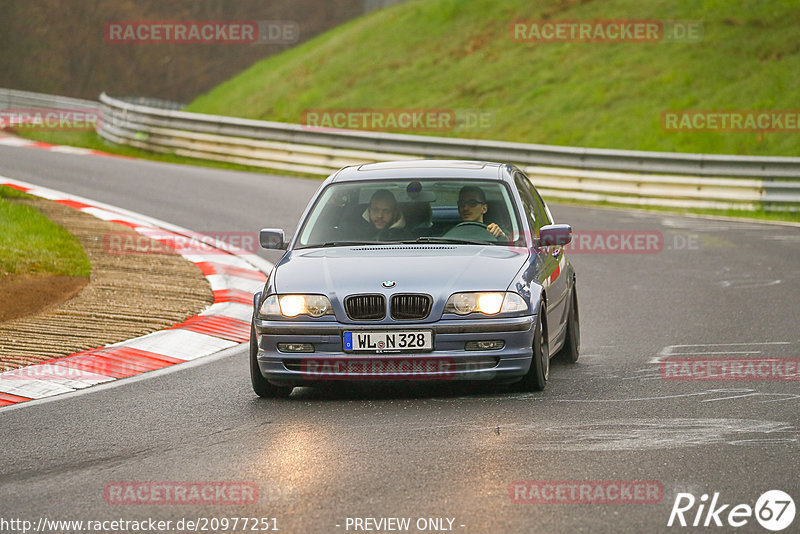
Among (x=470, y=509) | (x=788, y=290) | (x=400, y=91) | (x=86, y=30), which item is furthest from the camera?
(x=86, y=30)

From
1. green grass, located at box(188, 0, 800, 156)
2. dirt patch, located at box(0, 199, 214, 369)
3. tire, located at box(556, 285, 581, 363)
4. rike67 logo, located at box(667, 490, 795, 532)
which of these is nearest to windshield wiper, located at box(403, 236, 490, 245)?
tire, located at box(556, 285, 581, 363)

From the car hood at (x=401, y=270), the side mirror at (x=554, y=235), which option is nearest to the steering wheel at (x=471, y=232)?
the car hood at (x=401, y=270)

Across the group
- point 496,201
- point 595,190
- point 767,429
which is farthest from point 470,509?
point 595,190

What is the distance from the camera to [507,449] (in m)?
6.56

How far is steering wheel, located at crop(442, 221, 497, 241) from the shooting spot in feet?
28.9

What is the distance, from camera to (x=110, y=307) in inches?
456

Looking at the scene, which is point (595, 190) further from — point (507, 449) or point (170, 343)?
point (507, 449)

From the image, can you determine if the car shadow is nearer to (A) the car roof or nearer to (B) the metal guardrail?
(A) the car roof

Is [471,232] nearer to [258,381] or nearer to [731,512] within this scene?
[258,381]

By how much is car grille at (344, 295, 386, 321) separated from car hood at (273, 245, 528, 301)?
5cm

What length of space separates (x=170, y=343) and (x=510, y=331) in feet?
11.7

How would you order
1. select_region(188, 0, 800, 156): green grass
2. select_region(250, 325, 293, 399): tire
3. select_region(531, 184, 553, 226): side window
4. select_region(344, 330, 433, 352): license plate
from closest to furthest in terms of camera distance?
1. select_region(344, 330, 433, 352): license plate
2. select_region(250, 325, 293, 399): tire
3. select_region(531, 184, 553, 226): side window
4. select_region(188, 0, 800, 156): green grass

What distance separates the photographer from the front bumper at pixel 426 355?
306 inches

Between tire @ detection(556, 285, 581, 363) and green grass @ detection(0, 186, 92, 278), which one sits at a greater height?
green grass @ detection(0, 186, 92, 278)
